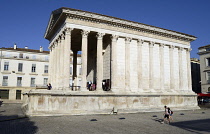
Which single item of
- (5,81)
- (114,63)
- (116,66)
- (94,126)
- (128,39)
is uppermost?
(128,39)

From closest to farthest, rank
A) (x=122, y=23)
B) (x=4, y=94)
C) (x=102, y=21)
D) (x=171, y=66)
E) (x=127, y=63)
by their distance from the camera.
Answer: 1. (x=102, y=21)
2. (x=122, y=23)
3. (x=127, y=63)
4. (x=171, y=66)
5. (x=4, y=94)

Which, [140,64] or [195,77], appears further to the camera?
[195,77]

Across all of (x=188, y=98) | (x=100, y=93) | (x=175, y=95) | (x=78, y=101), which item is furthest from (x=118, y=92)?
(x=188, y=98)

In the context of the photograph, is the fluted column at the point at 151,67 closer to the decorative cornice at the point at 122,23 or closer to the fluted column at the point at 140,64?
the fluted column at the point at 140,64

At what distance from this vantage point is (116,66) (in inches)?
915

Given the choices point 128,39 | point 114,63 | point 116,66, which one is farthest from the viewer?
point 128,39

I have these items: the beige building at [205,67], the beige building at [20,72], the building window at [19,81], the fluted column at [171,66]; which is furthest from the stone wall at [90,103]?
the building window at [19,81]

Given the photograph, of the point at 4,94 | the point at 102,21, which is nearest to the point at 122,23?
the point at 102,21

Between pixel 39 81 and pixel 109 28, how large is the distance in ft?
90.2

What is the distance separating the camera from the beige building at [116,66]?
1998 centimetres

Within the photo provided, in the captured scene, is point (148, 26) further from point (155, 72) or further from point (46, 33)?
point (46, 33)

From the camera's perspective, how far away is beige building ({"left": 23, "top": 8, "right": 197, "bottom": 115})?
20.0m

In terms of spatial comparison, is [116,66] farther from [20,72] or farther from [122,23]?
[20,72]

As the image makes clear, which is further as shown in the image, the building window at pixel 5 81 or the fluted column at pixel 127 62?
the building window at pixel 5 81
